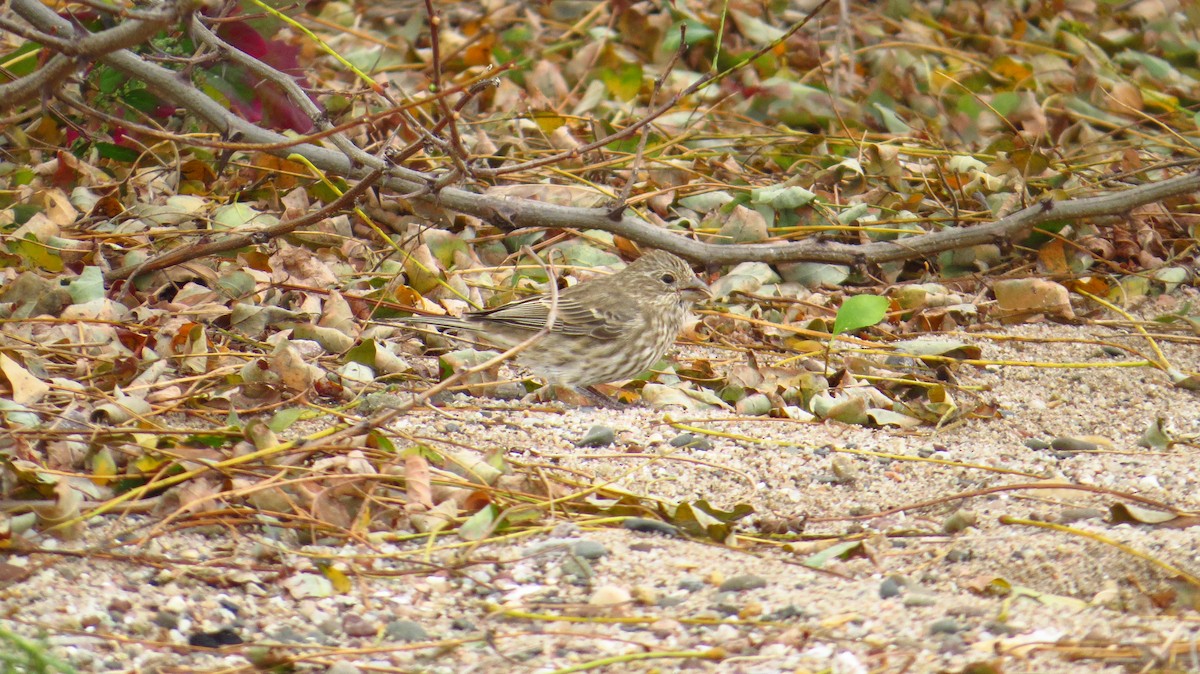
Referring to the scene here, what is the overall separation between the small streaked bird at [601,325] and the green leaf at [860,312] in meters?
0.86

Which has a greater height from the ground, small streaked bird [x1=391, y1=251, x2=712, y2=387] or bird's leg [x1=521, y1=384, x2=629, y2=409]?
small streaked bird [x1=391, y1=251, x2=712, y2=387]

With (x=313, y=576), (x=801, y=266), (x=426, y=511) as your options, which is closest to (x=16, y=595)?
(x=313, y=576)

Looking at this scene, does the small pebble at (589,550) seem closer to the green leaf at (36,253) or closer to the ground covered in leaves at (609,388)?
the ground covered in leaves at (609,388)

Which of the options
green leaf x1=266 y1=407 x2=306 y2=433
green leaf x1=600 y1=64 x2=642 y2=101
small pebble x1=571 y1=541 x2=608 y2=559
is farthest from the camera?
green leaf x1=600 y1=64 x2=642 y2=101

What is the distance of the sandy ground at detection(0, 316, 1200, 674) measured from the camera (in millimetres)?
3203

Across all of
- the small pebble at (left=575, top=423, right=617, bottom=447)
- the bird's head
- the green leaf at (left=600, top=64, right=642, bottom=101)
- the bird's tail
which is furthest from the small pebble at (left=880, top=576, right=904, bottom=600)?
the green leaf at (left=600, top=64, right=642, bottom=101)

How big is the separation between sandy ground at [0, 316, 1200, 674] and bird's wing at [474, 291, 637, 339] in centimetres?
109

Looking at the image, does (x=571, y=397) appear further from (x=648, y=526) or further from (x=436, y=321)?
(x=648, y=526)

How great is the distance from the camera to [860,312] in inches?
211

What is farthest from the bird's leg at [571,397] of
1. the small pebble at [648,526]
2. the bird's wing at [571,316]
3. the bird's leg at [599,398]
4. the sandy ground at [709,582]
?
the small pebble at [648,526]

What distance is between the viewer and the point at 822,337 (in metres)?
5.98

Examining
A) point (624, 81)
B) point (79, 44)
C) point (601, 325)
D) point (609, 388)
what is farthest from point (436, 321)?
point (624, 81)

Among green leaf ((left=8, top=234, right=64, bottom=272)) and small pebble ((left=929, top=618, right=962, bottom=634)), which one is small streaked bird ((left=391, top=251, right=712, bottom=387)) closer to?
green leaf ((left=8, top=234, right=64, bottom=272))

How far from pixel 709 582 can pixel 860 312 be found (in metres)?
2.03
